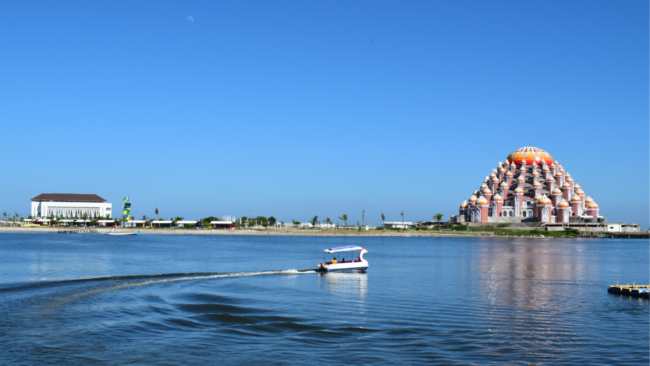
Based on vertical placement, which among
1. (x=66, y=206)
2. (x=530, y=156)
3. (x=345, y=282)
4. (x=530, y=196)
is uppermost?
(x=530, y=156)

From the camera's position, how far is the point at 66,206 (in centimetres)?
19612

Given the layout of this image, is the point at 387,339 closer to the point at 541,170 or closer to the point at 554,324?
the point at 554,324

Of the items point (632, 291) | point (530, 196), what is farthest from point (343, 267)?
point (530, 196)

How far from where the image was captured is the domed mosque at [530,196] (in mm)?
136125

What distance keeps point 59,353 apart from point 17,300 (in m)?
11.4

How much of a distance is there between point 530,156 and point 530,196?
41.2ft

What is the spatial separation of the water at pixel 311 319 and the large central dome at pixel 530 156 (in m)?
114

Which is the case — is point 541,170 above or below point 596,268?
above

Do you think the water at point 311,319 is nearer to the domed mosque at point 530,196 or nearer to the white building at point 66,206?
the domed mosque at point 530,196

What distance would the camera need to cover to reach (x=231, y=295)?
99.3 ft

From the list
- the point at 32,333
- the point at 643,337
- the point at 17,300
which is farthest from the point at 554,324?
the point at 17,300

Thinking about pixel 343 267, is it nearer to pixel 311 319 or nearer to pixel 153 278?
pixel 153 278

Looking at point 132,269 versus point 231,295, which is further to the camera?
point 132,269

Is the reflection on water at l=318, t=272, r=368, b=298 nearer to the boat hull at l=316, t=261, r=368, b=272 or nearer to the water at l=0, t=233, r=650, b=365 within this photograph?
the water at l=0, t=233, r=650, b=365
